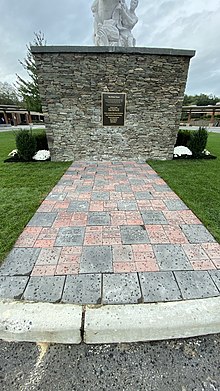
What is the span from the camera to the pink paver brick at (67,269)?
2168 millimetres

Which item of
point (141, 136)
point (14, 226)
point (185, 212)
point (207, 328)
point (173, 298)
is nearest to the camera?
point (207, 328)

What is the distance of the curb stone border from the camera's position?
1.60m

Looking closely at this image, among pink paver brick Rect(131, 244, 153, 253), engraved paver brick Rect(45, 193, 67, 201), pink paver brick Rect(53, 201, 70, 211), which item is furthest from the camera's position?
engraved paver brick Rect(45, 193, 67, 201)

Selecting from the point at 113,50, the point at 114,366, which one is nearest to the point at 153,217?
the point at 114,366

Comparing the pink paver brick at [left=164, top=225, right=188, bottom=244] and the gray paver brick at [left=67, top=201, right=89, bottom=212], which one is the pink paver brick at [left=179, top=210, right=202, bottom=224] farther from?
the gray paver brick at [left=67, top=201, right=89, bottom=212]

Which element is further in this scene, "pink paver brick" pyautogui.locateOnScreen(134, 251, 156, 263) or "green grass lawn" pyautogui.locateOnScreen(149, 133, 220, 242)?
"green grass lawn" pyautogui.locateOnScreen(149, 133, 220, 242)

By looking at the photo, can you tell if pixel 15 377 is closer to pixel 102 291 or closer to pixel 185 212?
pixel 102 291

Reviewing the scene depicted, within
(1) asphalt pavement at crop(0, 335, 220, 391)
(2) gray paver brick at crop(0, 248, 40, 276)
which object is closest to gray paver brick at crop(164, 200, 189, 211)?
(1) asphalt pavement at crop(0, 335, 220, 391)

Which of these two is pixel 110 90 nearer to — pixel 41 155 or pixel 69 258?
pixel 41 155

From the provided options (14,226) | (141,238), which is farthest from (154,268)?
(14,226)

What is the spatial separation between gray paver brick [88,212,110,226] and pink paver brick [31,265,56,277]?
1063 mm

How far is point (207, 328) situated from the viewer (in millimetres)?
1674

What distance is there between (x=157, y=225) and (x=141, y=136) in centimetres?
495

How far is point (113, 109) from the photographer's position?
6.86m
